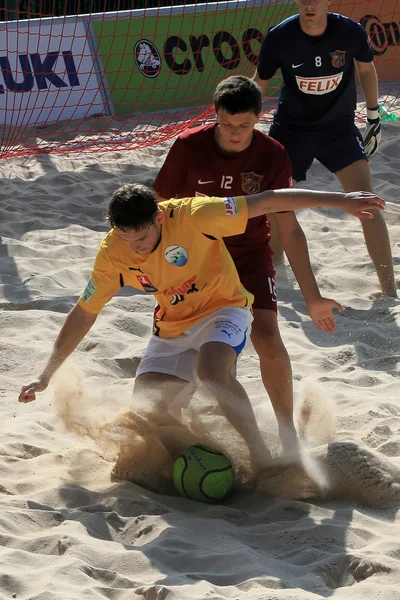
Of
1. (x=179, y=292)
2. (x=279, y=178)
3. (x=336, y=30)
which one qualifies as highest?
(x=336, y=30)

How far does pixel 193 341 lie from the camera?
3.70 metres

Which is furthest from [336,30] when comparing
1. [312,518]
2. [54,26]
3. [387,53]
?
[387,53]

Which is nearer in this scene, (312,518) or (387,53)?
(312,518)

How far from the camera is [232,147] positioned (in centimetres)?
384

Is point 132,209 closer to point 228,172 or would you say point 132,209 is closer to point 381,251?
point 228,172

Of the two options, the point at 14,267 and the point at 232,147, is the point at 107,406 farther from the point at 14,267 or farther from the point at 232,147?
the point at 14,267

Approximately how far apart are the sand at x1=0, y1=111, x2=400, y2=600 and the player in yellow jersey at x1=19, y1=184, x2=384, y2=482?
32cm

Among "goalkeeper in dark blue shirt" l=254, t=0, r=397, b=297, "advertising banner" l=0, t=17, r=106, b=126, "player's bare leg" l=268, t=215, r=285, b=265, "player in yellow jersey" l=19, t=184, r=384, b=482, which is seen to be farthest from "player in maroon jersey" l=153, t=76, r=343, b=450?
"advertising banner" l=0, t=17, r=106, b=126

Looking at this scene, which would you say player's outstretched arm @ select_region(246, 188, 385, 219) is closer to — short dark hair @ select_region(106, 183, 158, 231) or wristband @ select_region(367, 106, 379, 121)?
short dark hair @ select_region(106, 183, 158, 231)

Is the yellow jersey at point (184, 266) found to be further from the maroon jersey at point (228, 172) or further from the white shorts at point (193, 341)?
the maroon jersey at point (228, 172)

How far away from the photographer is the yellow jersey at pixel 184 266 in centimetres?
353

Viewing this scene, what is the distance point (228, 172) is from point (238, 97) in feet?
1.17

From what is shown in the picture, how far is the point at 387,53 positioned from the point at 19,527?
27.4 ft

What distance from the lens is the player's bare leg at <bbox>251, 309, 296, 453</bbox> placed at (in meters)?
3.85
